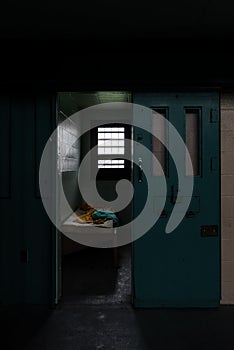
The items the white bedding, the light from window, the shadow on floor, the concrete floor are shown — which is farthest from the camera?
the light from window

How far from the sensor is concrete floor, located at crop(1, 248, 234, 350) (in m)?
2.52

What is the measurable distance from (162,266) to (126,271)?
1.34 metres

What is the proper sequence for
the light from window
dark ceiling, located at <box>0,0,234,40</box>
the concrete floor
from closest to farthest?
dark ceiling, located at <box>0,0,234,40</box>
the concrete floor
the light from window

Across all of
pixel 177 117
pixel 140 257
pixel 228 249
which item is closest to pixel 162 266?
pixel 140 257

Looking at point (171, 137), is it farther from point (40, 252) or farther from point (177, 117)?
point (40, 252)

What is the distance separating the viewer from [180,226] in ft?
10.3

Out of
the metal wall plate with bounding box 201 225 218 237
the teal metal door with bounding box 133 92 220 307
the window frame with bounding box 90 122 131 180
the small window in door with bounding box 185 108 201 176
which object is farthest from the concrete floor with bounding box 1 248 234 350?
the window frame with bounding box 90 122 131 180

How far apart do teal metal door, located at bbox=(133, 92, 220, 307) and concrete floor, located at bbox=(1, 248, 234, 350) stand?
19 centimetres

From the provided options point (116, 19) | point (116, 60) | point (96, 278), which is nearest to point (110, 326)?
point (96, 278)

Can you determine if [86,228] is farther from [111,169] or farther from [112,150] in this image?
[112,150]

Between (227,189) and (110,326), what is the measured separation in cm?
178

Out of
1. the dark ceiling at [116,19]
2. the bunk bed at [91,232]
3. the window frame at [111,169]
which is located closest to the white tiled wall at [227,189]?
the dark ceiling at [116,19]

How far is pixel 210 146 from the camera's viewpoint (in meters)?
3.14

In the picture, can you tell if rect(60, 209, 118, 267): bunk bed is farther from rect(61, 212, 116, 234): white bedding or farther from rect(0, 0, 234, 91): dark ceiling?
rect(0, 0, 234, 91): dark ceiling
